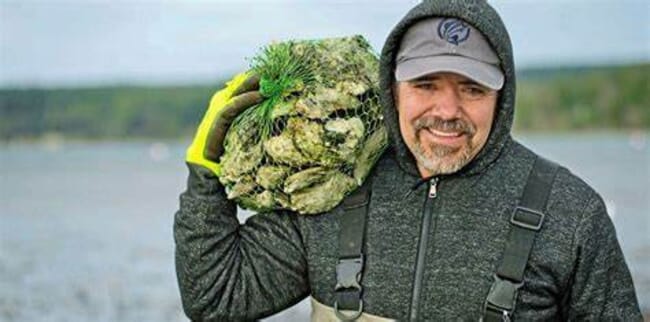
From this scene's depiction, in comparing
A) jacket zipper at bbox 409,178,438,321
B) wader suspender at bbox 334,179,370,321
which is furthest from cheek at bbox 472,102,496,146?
wader suspender at bbox 334,179,370,321

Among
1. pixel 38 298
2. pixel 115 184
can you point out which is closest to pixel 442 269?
pixel 38 298

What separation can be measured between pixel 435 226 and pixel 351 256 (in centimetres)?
34

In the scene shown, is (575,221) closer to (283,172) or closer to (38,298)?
(283,172)

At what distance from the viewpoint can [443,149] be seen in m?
4.23

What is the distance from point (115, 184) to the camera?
6003 cm

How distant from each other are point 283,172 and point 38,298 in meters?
13.7

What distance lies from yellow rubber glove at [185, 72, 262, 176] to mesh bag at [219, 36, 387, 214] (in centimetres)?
3

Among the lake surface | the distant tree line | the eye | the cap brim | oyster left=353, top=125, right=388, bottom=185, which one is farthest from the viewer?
the distant tree line

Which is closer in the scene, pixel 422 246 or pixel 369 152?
pixel 422 246

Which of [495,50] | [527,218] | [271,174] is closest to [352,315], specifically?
[271,174]

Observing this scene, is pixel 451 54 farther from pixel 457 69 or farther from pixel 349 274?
pixel 349 274

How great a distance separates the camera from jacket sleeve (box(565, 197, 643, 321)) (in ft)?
13.9

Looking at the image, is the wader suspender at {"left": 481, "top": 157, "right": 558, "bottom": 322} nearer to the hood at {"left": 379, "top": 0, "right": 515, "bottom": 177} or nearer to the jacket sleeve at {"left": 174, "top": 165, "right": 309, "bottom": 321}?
the hood at {"left": 379, "top": 0, "right": 515, "bottom": 177}

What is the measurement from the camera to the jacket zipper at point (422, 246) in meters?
4.27
